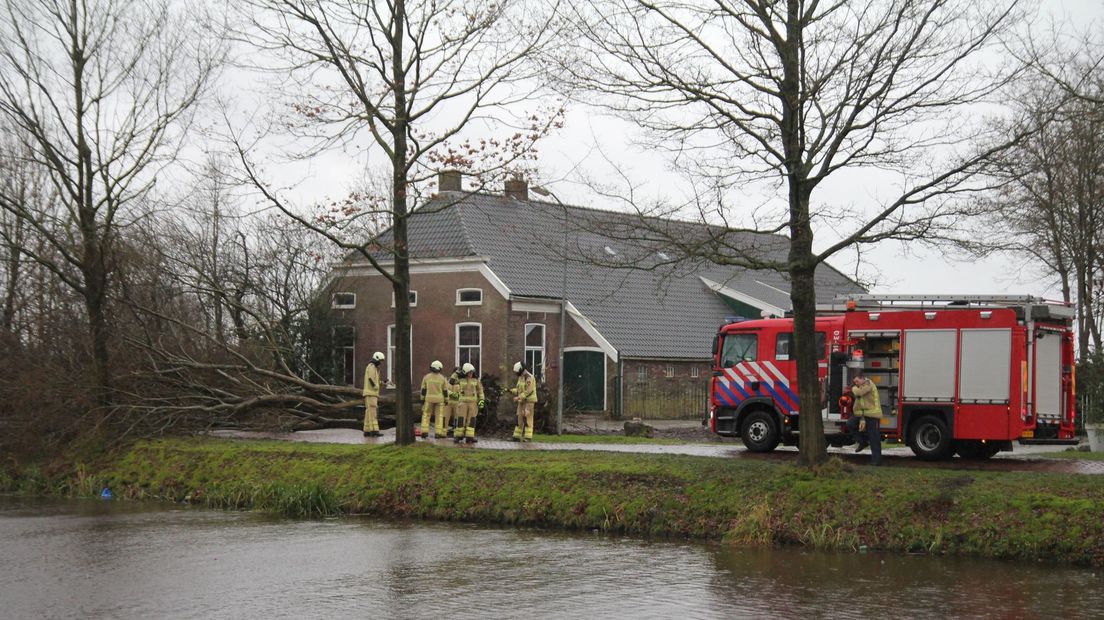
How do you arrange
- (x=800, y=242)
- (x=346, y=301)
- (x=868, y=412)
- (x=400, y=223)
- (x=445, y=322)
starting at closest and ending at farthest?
(x=800, y=242), (x=868, y=412), (x=400, y=223), (x=445, y=322), (x=346, y=301)

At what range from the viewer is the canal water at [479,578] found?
38.0 feet

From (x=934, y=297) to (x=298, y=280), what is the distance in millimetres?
23767

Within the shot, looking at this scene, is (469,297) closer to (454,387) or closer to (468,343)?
(468,343)

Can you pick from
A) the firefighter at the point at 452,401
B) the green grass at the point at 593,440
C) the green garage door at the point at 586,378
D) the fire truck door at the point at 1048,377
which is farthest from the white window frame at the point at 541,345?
the fire truck door at the point at 1048,377

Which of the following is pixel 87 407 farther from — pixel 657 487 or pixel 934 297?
pixel 934 297

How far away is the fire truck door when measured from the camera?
778 inches

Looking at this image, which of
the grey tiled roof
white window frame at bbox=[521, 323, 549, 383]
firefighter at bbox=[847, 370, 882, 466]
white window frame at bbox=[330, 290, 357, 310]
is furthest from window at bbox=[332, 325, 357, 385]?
firefighter at bbox=[847, 370, 882, 466]

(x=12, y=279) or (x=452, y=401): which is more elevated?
(x=12, y=279)

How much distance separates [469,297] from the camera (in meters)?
39.0

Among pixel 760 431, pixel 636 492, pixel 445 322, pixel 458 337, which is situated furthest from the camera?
pixel 445 322

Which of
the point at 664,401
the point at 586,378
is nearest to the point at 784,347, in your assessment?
the point at 664,401

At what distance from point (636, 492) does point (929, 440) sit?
5.85 m

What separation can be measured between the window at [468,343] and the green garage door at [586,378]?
9.14 feet

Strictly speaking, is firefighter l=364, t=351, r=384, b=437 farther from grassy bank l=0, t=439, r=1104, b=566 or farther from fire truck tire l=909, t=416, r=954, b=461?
fire truck tire l=909, t=416, r=954, b=461
